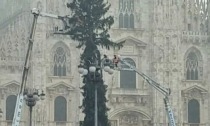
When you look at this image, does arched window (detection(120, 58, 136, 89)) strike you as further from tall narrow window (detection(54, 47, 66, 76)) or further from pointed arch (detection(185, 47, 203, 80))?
tall narrow window (detection(54, 47, 66, 76))

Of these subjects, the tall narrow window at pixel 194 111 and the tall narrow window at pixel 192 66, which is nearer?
the tall narrow window at pixel 194 111

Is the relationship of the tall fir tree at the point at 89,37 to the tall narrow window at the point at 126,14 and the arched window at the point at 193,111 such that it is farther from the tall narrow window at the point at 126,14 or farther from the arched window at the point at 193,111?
the arched window at the point at 193,111

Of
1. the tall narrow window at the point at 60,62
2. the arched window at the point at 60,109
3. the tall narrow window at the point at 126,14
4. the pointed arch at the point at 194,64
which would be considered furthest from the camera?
the pointed arch at the point at 194,64

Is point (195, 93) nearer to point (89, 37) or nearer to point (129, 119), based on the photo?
point (129, 119)

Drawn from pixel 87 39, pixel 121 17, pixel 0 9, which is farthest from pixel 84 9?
pixel 0 9


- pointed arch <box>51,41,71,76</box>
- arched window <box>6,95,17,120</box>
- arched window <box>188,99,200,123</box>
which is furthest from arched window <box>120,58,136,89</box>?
arched window <box>6,95,17,120</box>

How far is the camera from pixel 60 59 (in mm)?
65375

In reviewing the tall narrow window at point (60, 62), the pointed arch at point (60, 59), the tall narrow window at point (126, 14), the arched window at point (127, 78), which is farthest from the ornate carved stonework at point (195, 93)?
the tall narrow window at point (60, 62)

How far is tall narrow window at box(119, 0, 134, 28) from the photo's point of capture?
67.9m

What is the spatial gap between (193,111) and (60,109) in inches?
484

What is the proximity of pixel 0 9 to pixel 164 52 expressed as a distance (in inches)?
753

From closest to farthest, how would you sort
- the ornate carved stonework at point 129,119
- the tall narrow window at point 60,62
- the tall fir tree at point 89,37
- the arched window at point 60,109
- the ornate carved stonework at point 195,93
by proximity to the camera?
1. the tall fir tree at point 89,37
2. the arched window at point 60,109
3. the tall narrow window at point 60,62
4. the ornate carved stonework at point 129,119
5. the ornate carved stonework at point 195,93

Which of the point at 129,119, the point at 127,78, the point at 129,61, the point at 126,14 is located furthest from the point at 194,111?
the point at 126,14

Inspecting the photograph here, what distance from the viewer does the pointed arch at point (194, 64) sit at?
2697 inches
